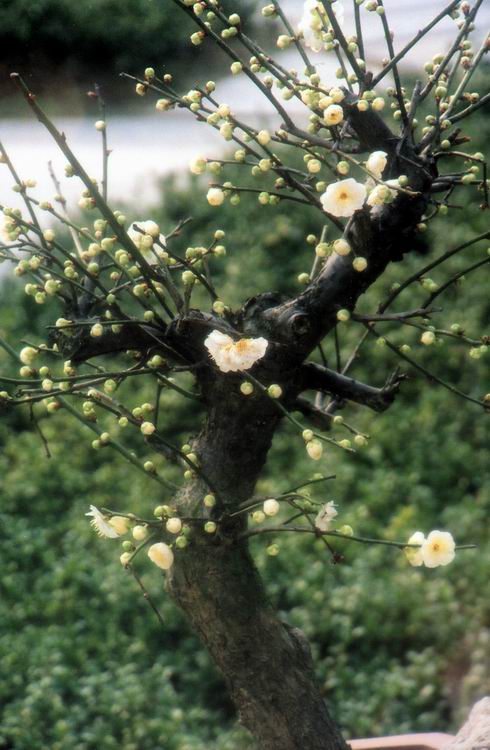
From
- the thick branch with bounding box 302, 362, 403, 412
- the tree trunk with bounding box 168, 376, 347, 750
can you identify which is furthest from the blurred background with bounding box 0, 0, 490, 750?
the tree trunk with bounding box 168, 376, 347, 750

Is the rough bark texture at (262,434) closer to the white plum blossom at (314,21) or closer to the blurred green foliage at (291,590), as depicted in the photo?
the white plum blossom at (314,21)

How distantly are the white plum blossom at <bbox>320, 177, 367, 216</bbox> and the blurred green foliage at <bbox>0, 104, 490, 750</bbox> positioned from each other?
163 cm

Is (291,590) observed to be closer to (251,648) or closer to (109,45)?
(251,648)

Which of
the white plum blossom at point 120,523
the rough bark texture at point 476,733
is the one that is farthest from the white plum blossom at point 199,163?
the rough bark texture at point 476,733

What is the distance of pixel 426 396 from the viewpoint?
12.0 ft

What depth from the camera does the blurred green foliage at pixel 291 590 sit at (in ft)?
8.00

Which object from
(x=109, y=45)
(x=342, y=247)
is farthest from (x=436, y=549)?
(x=109, y=45)

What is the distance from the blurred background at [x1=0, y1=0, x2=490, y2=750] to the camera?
2.45 m

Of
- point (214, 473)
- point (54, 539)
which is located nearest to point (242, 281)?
point (54, 539)

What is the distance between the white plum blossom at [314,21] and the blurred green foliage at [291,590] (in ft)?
5.61

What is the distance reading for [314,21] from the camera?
1.27 metres

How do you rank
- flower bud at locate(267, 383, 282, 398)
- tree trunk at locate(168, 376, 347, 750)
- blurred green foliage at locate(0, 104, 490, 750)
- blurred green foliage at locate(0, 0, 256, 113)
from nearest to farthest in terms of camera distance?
1. flower bud at locate(267, 383, 282, 398)
2. tree trunk at locate(168, 376, 347, 750)
3. blurred green foliage at locate(0, 104, 490, 750)
4. blurred green foliage at locate(0, 0, 256, 113)

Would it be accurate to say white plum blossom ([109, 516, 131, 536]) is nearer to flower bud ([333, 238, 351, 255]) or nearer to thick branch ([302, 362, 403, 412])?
thick branch ([302, 362, 403, 412])

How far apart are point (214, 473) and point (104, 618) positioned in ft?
4.95
